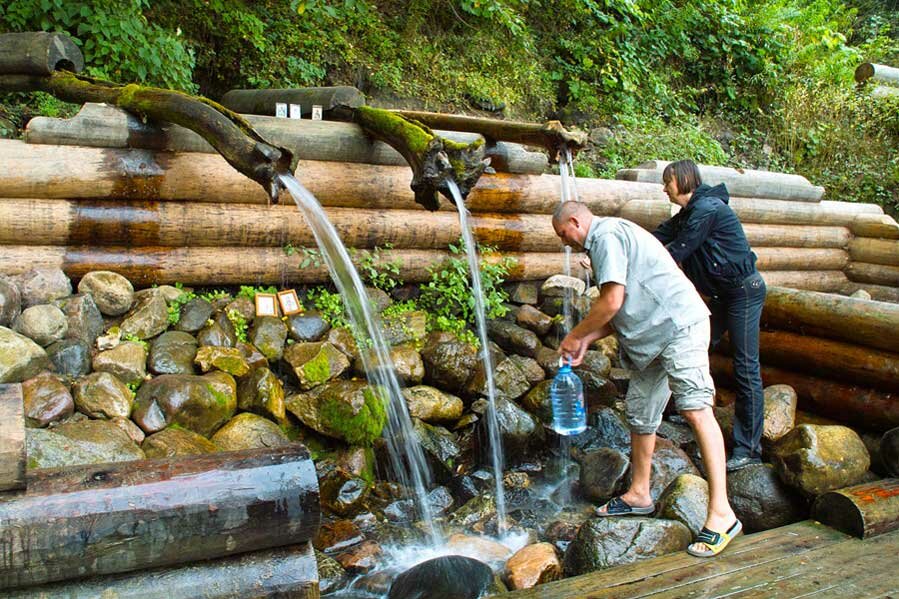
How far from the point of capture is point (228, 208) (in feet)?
20.8

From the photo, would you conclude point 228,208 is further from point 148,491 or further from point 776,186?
point 776,186

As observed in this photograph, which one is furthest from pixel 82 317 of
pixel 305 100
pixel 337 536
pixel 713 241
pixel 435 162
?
pixel 713 241

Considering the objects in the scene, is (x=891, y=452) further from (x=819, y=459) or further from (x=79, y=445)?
(x=79, y=445)

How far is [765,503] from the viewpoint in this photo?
4797 millimetres

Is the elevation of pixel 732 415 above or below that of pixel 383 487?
above

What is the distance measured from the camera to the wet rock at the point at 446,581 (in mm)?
4109

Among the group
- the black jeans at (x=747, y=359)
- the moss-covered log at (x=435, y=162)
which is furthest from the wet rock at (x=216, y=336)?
the black jeans at (x=747, y=359)

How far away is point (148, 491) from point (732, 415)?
5.13 metres

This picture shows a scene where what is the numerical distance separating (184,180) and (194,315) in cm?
123

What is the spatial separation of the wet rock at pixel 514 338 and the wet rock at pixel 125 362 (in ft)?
10.9

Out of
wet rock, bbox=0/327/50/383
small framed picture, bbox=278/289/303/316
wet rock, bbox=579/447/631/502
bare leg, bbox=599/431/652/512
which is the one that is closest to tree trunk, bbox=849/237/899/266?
wet rock, bbox=579/447/631/502

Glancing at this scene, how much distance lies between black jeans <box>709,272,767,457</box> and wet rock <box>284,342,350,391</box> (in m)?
3.14

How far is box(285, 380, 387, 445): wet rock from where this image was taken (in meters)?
5.46

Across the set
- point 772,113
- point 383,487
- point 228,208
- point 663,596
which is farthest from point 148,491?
point 772,113
